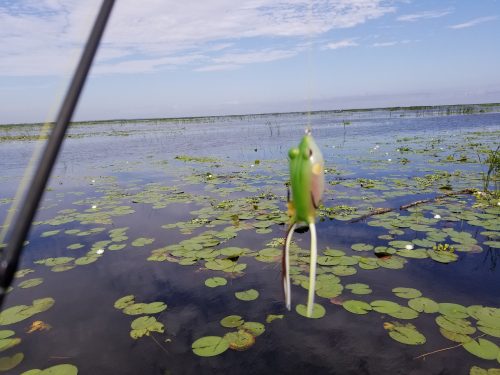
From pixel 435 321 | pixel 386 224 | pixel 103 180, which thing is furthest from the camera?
pixel 103 180

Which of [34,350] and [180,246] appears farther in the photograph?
[180,246]

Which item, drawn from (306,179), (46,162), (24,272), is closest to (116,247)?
(24,272)

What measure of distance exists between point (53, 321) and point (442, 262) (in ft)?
14.3

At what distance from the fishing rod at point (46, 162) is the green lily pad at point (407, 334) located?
2.93 meters

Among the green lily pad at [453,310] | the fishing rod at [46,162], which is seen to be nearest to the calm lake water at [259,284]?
the green lily pad at [453,310]

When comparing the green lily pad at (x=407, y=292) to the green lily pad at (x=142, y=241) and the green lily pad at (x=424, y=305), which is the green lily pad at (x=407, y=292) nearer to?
the green lily pad at (x=424, y=305)

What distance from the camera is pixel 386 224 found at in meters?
5.40

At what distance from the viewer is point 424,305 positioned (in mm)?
3258

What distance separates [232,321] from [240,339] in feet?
0.91

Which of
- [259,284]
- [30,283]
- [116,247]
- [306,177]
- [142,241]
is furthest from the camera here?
[142,241]

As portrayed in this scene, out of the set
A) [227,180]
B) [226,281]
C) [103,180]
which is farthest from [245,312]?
[103,180]

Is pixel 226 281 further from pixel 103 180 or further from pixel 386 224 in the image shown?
pixel 103 180

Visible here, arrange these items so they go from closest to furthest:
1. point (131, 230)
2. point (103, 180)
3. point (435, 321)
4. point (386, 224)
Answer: point (435, 321) → point (386, 224) → point (131, 230) → point (103, 180)

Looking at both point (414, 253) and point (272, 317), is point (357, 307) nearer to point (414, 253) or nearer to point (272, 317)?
point (272, 317)
